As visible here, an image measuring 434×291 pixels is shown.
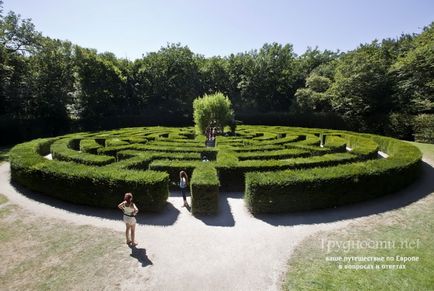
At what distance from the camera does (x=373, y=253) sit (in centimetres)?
858

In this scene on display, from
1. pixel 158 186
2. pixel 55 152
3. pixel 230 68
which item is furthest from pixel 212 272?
pixel 230 68

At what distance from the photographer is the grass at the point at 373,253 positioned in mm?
7176

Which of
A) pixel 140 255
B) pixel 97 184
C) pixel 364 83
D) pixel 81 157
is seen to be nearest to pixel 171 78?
pixel 364 83

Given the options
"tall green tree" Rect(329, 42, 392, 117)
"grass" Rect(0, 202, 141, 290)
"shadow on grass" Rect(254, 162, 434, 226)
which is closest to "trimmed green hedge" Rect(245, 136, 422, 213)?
"shadow on grass" Rect(254, 162, 434, 226)

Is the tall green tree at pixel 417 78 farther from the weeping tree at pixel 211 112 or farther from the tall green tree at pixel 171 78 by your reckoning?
the tall green tree at pixel 171 78

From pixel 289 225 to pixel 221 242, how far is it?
2.84 metres

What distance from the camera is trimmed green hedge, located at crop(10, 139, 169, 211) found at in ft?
38.7

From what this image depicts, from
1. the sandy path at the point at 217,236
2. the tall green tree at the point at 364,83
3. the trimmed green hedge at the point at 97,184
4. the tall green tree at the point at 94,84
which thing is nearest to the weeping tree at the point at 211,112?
the sandy path at the point at 217,236

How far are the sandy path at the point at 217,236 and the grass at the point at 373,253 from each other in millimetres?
481

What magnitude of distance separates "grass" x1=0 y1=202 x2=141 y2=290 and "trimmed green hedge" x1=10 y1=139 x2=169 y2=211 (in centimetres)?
172

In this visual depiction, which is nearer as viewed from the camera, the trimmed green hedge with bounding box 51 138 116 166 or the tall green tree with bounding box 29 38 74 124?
the trimmed green hedge with bounding box 51 138 116 166

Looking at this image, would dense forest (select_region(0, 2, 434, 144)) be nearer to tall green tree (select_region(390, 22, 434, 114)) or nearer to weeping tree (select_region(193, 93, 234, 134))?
tall green tree (select_region(390, 22, 434, 114))

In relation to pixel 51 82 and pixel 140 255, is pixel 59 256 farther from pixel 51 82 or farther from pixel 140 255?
pixel 51 82

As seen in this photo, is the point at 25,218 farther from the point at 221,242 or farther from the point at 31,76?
the point at 31,76
